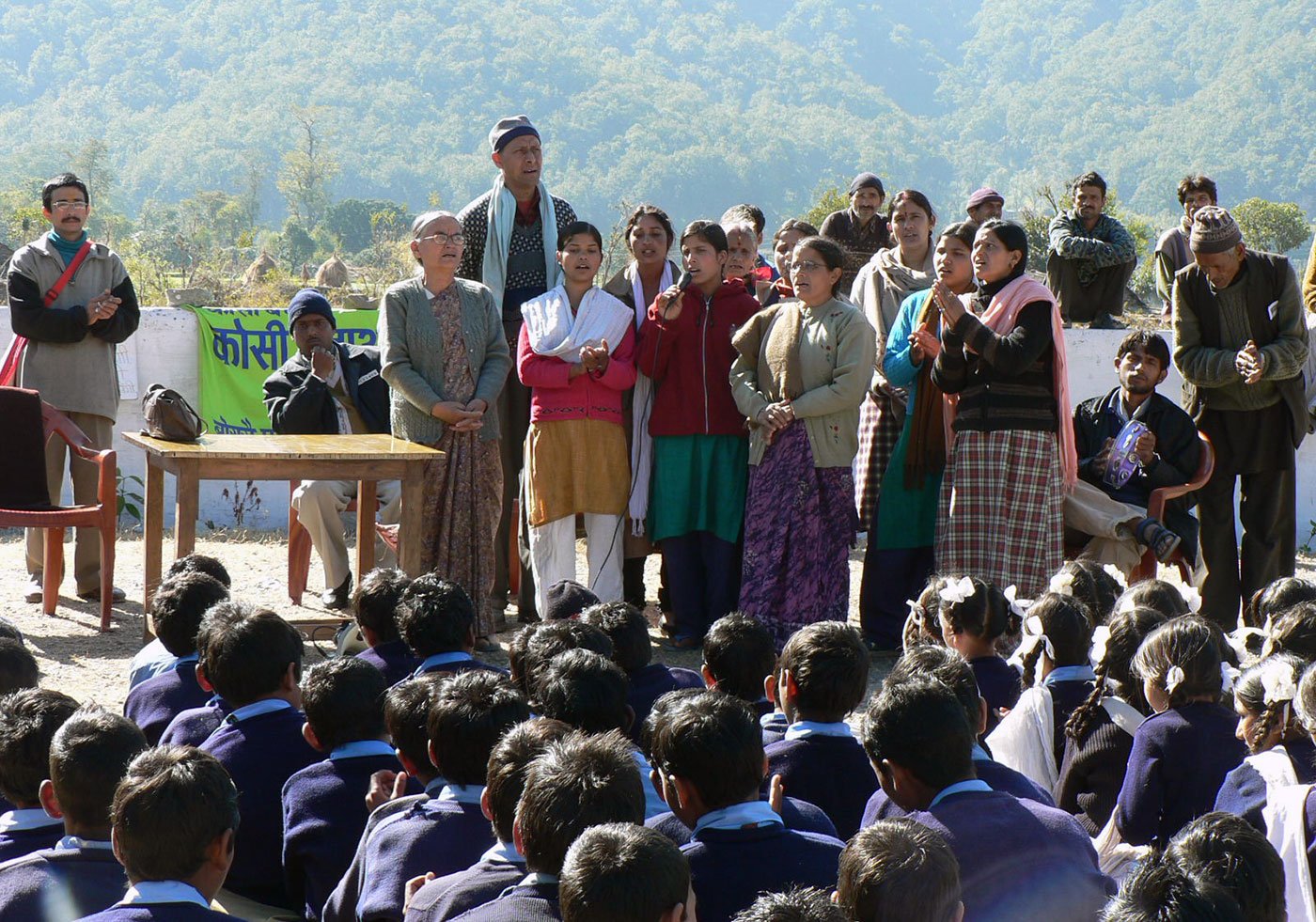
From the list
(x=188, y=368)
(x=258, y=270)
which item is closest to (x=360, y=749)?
(x=188, y=368)

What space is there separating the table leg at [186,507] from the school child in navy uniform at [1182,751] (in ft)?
12.3

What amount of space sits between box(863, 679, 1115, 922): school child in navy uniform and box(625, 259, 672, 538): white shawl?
3.69m

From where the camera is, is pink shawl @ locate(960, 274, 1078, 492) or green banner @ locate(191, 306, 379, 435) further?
green banner @ locate(191, 306, 379, 435)

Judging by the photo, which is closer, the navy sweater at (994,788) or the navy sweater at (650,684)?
the navy sweater at (994,788)

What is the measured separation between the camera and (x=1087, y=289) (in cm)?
1002

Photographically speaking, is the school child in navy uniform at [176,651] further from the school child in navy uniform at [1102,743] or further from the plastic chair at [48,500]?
the school child in navy uniform at [1102,743]

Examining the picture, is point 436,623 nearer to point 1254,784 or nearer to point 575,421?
point 1254,784

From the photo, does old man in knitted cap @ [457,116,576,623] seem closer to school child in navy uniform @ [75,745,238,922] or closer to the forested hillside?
school child in navy uniform @ [75,745,238,922]

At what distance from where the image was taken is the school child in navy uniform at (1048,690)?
3.69 m

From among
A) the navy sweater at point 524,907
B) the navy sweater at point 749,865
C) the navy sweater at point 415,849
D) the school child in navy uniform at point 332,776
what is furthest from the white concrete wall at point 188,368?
the navy sweater at point 524,907

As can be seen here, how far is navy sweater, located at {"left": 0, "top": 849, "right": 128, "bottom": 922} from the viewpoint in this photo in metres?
2.54

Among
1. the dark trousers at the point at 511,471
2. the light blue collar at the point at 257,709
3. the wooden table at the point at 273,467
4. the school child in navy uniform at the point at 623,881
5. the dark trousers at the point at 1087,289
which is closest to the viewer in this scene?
the school child in navy uniform at the point at 623,881

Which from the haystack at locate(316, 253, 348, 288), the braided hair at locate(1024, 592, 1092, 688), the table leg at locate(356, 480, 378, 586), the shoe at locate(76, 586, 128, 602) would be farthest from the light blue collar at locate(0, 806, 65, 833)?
the haystack at locate(316, 253, 348, 288)

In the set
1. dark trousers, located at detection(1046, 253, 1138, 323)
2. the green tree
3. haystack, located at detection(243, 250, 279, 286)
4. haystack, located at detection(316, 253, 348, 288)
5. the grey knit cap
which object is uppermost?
the green tree
